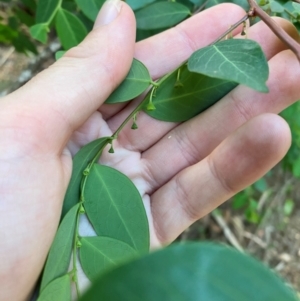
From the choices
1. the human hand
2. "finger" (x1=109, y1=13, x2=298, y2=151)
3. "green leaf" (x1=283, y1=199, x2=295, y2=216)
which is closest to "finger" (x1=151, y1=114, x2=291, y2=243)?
the human hand

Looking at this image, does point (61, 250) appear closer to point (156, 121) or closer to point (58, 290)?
point (58, 290)

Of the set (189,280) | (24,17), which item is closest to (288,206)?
(24,17)

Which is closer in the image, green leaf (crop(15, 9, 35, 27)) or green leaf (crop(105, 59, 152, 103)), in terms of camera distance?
green leaf (crop(105, 59, 152, 103))

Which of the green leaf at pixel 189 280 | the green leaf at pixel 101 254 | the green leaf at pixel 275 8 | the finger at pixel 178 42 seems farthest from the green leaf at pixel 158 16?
the green leaf at pixel 189 280

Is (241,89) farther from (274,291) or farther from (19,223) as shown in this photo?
(274,291)

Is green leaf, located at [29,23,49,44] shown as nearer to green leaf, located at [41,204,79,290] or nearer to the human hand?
the human hand
